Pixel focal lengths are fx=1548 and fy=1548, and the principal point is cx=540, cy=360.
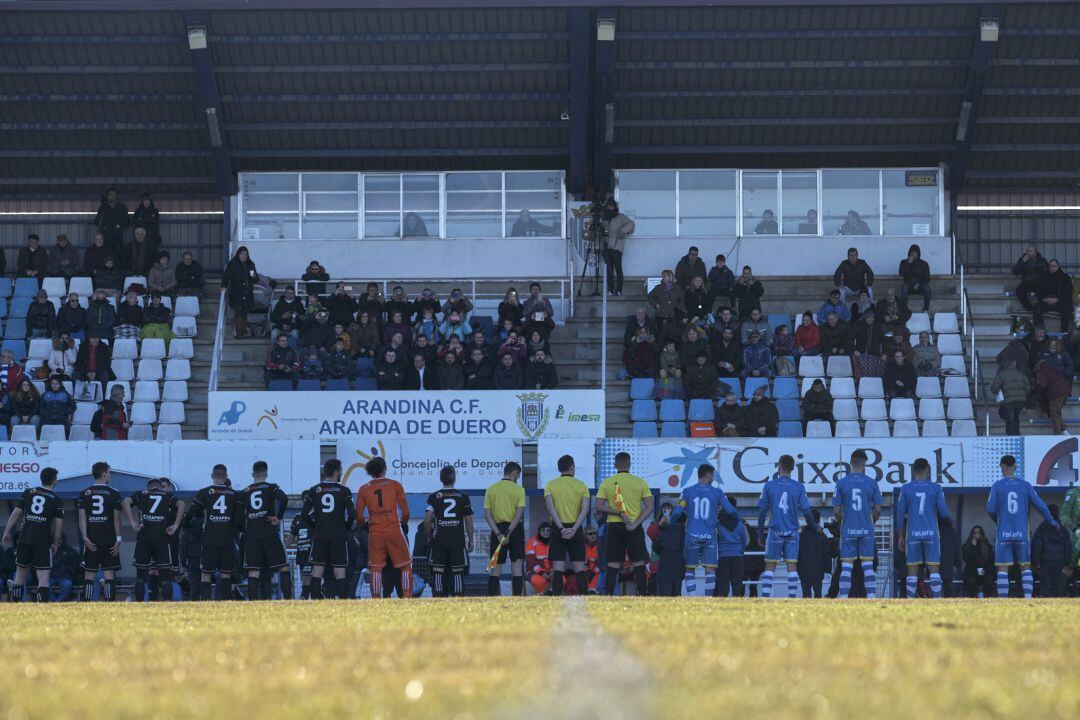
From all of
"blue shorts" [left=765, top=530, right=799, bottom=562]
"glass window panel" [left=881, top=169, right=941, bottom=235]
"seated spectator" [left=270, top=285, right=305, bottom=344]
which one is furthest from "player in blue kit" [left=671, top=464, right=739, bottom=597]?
"glass window panel" [left=881, top=169, right=941, bottom=235]

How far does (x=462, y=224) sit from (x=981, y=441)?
37.5ft

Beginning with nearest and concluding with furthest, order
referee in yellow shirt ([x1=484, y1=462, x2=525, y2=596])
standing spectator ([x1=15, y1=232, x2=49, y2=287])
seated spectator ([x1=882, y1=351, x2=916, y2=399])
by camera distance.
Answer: referee in yellow shirt ([x1=484, y1=462, x2=525, y2=596]), seated spectator ([x1=882, y1=351, x2=916, y2=399]), standing spectator ([x1=15, y1=232, x2=49, y2=287])

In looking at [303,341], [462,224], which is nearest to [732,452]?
[303,341]

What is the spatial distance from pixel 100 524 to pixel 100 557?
45cm

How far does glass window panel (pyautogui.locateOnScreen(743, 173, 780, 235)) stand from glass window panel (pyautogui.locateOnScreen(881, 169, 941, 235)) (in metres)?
2.08

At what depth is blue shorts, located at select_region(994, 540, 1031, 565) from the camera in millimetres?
17766

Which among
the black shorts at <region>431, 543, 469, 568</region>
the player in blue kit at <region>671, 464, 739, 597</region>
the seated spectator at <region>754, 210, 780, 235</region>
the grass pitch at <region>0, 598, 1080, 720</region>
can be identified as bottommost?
the grass pitch at <region>0, 598, 1080, 720</region>

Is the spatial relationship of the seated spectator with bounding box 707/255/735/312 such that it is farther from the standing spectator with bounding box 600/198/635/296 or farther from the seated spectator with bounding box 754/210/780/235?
the seated spectator with bounding box 754/210/780/235

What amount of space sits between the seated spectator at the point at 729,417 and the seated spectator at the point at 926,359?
3878 millimetres

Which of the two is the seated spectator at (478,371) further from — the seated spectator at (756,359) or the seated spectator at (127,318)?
the seated spectator at (127,318)

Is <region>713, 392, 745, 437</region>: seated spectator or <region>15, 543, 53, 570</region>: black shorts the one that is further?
<region>713, 392, 745, 437</region>: seated spectator

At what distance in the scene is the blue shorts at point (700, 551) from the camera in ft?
57.0

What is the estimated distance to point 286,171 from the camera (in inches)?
1129

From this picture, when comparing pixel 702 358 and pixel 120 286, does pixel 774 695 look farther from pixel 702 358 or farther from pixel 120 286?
pixel 120 286
